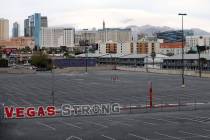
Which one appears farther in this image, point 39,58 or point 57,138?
point 39,58

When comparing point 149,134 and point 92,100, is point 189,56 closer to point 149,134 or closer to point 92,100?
point 92,100

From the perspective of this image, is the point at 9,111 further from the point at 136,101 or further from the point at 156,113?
the point at 136,101

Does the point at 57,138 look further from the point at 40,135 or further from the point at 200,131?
the point at 200,131

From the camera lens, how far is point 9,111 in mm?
40688

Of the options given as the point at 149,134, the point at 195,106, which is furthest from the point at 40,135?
the point at 195,106

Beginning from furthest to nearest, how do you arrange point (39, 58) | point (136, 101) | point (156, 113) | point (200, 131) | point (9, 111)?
point (39, 58), point (136, 101), point (156, 113), point (9, 111), point (200, 131)

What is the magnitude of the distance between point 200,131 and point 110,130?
6.73m

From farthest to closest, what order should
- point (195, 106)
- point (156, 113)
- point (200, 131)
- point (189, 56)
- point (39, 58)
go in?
point (39, 58) < point (189, 56) < point (195, 106) < point (156, 113) < point (200, 131)

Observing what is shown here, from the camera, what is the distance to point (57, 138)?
98.6 feet

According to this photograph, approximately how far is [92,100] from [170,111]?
14551 millimetres

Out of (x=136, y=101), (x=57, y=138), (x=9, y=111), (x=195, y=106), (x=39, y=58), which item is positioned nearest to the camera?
(x=57, y=138)

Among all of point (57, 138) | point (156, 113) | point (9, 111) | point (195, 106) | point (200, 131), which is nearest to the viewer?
point (57, 138)

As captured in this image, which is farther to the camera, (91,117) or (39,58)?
(39,58)

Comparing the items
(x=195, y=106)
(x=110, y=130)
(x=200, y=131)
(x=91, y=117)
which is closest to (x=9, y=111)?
A: (x=91, y=117)
